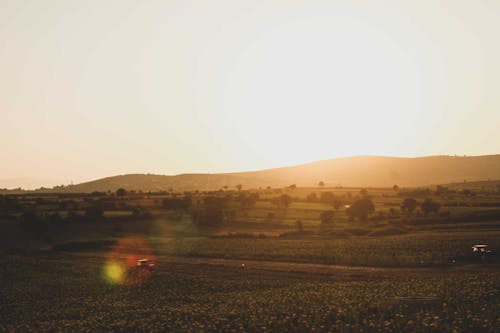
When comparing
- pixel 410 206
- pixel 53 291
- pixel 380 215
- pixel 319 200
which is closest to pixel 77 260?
pixel 53 291

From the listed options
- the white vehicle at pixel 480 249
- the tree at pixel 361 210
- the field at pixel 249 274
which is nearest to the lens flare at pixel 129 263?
the field at pixel 249 274

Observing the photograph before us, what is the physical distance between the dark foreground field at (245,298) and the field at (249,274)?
0.44 ft

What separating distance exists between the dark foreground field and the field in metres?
0.14

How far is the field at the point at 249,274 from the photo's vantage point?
1319 inches

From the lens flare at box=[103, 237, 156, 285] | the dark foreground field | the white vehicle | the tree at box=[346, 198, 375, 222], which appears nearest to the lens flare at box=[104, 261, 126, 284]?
the lens flare at box=[103, 237, 156, 285]

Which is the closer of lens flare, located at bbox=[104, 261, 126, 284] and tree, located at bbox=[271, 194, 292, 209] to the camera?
lens flare, located at bbox=[104, 261, 126, 284]

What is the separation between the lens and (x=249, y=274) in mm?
59406

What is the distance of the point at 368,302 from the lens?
36.4 metres

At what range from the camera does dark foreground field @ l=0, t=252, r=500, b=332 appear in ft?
104

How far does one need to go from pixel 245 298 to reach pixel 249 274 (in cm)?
1639

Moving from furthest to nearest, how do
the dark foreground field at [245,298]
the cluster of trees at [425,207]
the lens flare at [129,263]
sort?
1. the cluster of trees at [425,207]
2. the lens flare at [129,263]
3. the dark foreground field at [245,298]

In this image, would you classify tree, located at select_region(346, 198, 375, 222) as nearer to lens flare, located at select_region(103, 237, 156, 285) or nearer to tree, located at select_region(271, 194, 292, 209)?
tree, located at select_region(271, 194, 292, 209)

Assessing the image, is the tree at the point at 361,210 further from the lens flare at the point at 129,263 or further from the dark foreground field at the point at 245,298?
the dark foreground field at the point at 245,298

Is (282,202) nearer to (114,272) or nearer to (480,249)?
(480,249)
